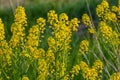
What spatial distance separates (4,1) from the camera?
10641 millimetres

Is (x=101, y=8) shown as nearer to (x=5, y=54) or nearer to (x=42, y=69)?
(x=42, y=69)

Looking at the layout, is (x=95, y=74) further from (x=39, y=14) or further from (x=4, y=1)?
(x=4, y=1)

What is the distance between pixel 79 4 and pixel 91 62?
3.17m

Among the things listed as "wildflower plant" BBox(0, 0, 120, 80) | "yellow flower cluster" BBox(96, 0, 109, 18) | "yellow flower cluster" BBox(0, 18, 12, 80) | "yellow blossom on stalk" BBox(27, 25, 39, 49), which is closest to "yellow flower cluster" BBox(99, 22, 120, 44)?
"wildflower plant" BBox(0, 0, 120, 80)

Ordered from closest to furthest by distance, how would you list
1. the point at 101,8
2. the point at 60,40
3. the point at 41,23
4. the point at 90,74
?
the point at 90,74 < the point at 60,40 < the point at 41,23 < the point at 101,8

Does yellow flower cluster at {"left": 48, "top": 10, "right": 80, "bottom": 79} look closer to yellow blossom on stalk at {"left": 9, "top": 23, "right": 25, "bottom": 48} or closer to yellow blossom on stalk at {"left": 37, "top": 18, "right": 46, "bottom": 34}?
yellow blossom on stalk at {"left": 37, "top": 18, "right": 46, "bottom": 34}

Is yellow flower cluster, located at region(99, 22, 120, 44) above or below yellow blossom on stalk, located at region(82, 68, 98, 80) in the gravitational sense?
above

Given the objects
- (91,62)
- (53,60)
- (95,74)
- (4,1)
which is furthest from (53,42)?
(4,1)

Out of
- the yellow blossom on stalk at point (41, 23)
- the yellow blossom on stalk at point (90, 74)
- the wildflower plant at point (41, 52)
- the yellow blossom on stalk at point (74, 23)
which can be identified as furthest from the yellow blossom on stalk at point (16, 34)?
the yellow blossom on stalk at point (90, 74)

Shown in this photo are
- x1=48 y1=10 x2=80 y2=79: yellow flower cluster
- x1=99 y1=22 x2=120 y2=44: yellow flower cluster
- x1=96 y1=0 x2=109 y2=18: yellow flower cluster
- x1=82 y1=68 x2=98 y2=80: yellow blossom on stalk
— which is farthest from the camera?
x1=96 y1=0 x2=109 y2=18: yellow flower cluster

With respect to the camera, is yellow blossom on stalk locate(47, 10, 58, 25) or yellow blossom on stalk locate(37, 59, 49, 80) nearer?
yellow blossom on stalk locate(37, 59, 49, 80)

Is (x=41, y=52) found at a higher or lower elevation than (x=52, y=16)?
lower

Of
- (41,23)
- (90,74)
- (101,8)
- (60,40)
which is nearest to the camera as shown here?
(90,74)

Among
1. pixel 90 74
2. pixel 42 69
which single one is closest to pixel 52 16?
pixel 42 69
